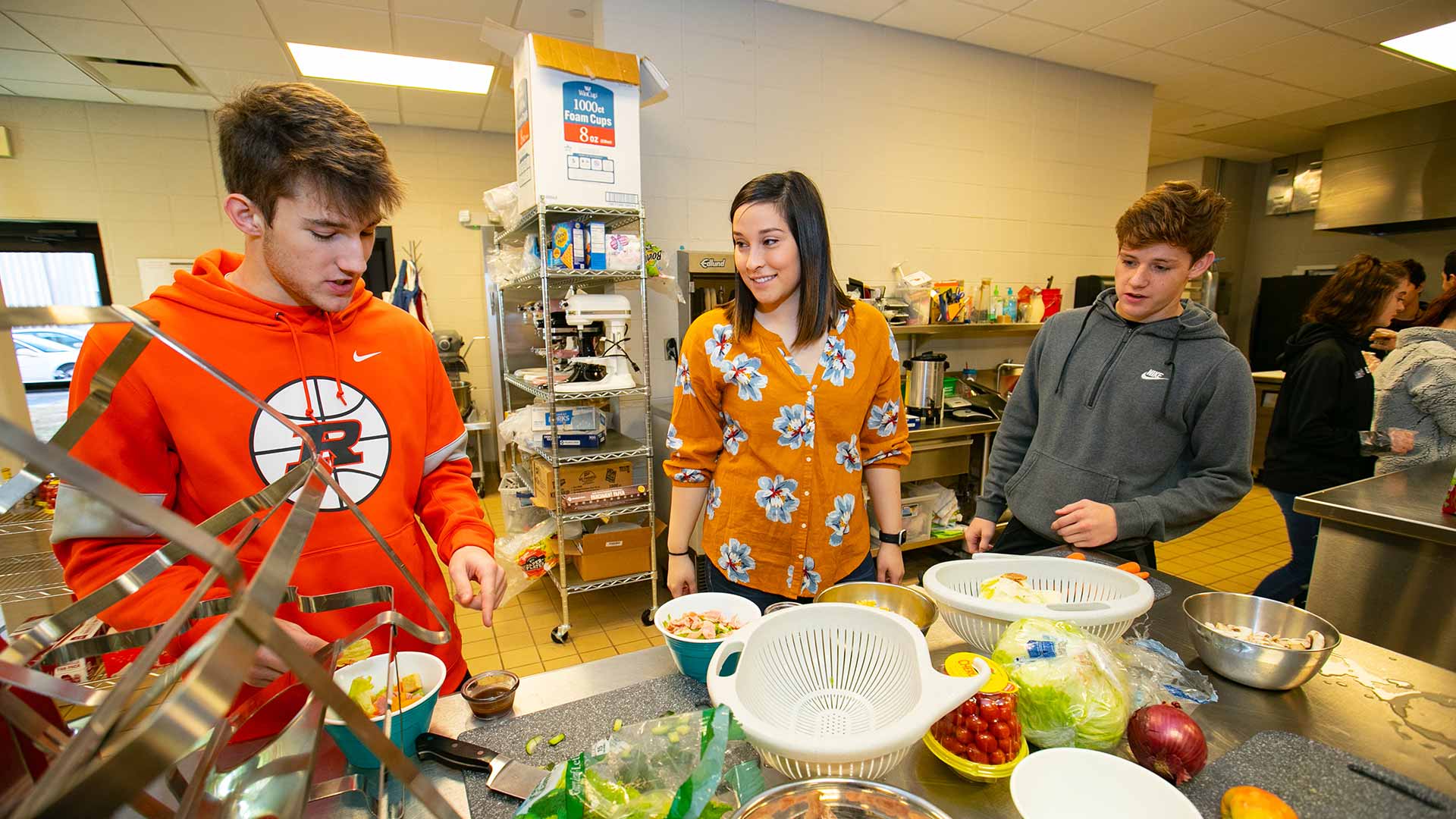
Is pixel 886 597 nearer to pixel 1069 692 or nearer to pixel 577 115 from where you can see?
pixel 1069 692

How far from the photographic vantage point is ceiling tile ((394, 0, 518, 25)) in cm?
328

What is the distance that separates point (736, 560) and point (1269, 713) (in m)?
1.06

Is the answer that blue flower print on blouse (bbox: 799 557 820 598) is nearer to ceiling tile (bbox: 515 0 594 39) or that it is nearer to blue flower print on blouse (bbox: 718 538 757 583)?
blue flower print on blouse (bbox: 718 538 757 583)

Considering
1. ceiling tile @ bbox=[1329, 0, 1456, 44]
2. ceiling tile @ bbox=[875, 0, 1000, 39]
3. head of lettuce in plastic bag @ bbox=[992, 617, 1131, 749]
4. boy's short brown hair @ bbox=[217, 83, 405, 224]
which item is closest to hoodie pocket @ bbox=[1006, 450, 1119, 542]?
head of lettuce in plastic bag @ bbox=[992, 617, 1131, 749]

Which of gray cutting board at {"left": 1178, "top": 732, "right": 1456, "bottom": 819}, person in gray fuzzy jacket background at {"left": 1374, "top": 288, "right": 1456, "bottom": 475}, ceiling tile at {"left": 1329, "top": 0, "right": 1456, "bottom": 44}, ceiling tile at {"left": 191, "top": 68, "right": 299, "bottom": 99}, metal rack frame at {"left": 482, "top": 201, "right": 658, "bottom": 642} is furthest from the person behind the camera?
ceiling tile at {"left": 191, "top": 68, "right": 299, "bottom": 99}

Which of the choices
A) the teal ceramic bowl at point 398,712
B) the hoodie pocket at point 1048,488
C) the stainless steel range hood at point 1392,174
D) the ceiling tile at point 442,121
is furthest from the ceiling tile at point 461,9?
the stainless steel range hood at point 1392,174

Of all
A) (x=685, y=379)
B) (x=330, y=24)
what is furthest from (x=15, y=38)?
(x=685, y=379)

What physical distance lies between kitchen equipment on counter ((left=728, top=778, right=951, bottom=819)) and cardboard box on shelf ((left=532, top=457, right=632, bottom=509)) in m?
2.45

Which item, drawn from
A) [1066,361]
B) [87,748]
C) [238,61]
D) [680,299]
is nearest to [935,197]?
[680,299]

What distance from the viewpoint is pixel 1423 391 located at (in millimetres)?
2533

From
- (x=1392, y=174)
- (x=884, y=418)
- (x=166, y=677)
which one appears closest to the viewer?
(x=166, y=677)

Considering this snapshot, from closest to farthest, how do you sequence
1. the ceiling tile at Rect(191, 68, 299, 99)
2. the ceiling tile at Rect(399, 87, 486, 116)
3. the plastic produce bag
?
the plastic produce bag → the ceiling tile at Rect(191, 68, 299, 99) → the ceiling tile at Rect(399, 87, 486, 116)

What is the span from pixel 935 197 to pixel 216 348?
400cm

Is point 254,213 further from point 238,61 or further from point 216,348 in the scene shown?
point 238,61
